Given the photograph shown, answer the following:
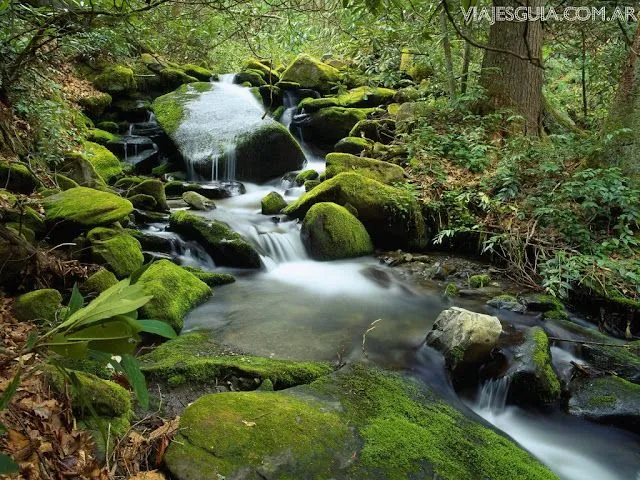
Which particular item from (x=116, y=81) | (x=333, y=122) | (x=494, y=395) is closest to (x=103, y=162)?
(x=116, y=81)

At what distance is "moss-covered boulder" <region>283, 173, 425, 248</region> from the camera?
754cm

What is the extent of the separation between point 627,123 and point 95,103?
39.7ft

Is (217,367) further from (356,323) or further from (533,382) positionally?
(533,382)

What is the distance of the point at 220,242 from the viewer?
6832mm

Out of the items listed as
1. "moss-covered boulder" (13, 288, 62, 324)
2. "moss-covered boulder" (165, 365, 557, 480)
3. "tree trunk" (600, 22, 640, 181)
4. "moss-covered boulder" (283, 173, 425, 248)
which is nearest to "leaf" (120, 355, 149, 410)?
"moss-covered boulder" (165, 365, 557, 480)

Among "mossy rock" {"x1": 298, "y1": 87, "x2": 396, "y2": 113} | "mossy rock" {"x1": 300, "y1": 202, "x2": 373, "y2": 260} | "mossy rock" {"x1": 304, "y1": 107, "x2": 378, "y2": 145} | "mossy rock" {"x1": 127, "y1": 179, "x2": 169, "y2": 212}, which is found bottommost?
"mossy rock" {"x1": 300, "y1": 202, "x2": 373, "y2": 260}

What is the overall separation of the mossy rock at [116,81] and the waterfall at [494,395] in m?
13.1

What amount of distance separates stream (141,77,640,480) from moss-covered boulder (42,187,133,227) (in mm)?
1471

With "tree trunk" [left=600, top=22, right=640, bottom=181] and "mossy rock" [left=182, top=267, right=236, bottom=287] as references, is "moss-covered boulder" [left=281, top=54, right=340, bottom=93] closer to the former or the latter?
"tree trunk" [left=600, top=22, right=640, bottom=181]

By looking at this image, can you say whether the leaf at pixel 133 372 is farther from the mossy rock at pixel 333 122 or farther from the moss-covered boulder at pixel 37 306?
the mossy rock at pixel 333 122

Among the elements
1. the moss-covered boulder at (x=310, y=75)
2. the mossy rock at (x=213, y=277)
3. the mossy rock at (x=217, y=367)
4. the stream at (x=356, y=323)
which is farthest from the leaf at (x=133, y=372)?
the moss-covered boulder at (x=310, y=75)

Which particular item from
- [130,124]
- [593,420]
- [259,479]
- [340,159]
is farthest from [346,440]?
[130,124]

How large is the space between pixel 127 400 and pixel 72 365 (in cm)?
47

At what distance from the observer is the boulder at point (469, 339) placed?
4.09m
